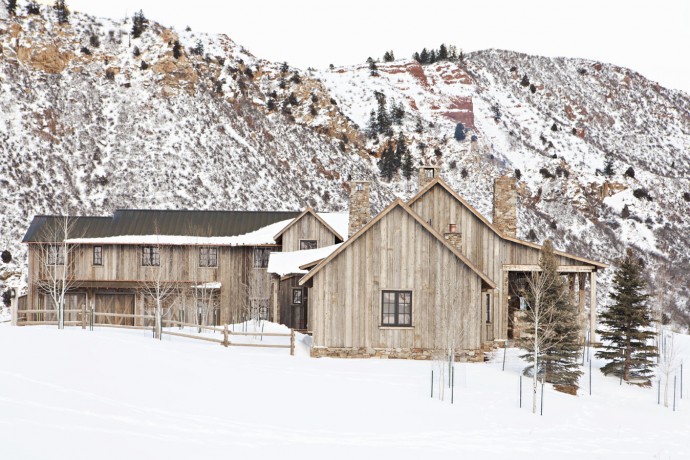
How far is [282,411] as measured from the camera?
52.4ft

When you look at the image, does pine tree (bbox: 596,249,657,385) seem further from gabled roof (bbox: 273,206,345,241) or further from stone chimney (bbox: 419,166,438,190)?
gabled roof (bbox: 273,206,345,241)

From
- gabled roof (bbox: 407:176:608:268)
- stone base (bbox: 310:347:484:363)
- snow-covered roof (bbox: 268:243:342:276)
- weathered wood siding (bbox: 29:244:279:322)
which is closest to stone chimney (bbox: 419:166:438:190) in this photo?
gabled roof (bbox: 407:176:608:268)

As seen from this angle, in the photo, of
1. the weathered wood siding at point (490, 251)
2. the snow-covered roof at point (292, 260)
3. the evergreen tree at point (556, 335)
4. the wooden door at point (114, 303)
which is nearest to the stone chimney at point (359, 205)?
the snow-covered roof at point (292, 260)

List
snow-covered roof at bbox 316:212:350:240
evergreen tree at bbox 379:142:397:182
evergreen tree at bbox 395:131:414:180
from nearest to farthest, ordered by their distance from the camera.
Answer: snow-covered roof at bbox 316:212:350:240 < evergreen tree at bbox 379:142:397:182 < evergreen tree at bbox 395:131:414:180

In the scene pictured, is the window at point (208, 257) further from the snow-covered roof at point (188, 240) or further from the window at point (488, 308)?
the window at point (488, 308)

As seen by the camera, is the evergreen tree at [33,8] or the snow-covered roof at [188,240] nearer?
the snow-covered roof at [188,240]

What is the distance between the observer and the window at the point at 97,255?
38344mm

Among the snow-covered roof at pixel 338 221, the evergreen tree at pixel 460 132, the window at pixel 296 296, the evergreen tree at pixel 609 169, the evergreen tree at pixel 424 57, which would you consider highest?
the evergreen tree at pixel 424 57

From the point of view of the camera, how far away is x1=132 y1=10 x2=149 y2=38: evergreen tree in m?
89.4

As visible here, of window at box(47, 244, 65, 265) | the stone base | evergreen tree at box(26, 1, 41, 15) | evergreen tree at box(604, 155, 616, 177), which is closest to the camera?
the stone base

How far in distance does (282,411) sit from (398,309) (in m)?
8.16

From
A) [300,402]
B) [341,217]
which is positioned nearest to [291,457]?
[300,402]

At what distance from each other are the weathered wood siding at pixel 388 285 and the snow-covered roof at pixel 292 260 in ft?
22.0

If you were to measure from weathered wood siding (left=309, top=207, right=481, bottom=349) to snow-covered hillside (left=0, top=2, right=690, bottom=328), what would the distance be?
37.9m
